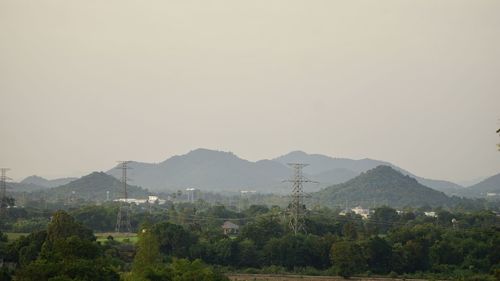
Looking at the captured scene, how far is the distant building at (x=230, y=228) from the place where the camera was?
56.9 meters

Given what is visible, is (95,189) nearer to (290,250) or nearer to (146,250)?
(290,250)

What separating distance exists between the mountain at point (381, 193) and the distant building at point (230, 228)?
6825 centimetres

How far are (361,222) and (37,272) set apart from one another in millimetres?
44417

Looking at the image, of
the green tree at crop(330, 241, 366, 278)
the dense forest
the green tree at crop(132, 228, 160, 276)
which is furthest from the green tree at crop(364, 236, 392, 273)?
the green tree at crop(132, 228, 160, 276)

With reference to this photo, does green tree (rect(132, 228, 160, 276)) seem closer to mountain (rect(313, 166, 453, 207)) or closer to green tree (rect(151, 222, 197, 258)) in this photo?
green tree (rect(151, 222, 197, 258))

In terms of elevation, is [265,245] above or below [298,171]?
below

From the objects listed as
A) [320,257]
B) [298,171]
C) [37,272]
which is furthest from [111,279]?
[298,171]

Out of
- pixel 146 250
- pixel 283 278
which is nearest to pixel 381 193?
pixel 283 278

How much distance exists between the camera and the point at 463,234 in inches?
1833

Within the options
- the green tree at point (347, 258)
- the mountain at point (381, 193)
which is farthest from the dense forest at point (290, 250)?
the mountain at point (381, 193)

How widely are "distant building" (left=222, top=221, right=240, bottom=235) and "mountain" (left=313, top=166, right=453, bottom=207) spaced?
6825 centimetres

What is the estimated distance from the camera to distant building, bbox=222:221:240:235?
56888mm

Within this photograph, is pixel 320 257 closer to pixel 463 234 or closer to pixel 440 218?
pixel 463 234

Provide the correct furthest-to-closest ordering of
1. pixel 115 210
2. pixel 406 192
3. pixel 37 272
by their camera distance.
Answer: pixel 406 192
pixel 115 210
pixel 37 272
